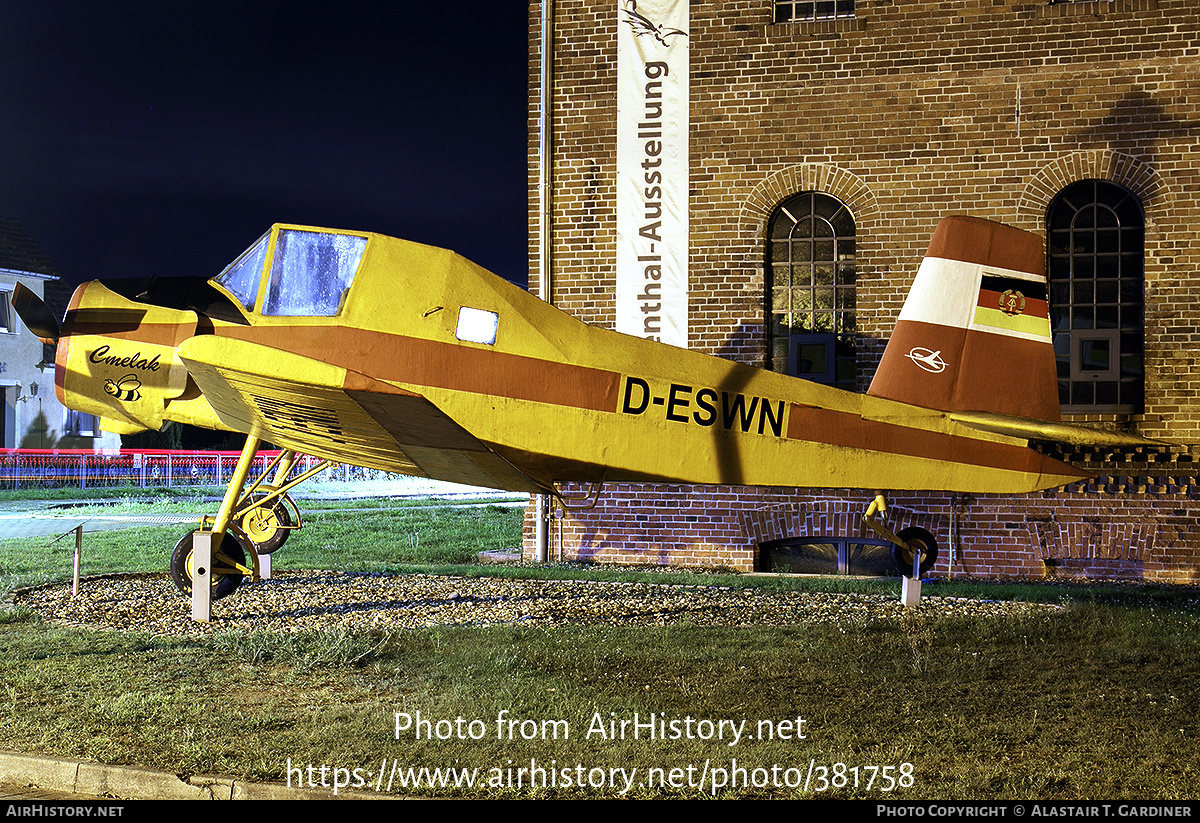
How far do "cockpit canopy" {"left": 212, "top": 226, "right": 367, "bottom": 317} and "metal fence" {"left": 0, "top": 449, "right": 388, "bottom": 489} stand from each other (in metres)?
16.3

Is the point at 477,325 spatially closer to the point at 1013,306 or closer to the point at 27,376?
the point at 1013,306

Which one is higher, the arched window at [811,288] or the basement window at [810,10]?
the basement window at [810,10]

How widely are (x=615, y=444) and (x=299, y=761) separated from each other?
3.09 meters

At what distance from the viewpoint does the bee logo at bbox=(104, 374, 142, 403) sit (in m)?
7.41

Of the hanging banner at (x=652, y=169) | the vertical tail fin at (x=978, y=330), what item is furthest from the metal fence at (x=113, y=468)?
the vertical tail fin at (x=978, y=330)

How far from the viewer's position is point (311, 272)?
6.35 m

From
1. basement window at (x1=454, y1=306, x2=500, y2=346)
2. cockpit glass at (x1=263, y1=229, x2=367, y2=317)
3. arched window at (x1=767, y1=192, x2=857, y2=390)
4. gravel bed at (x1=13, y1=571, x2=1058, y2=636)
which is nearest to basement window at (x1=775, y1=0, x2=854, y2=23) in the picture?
arched window at (x1=767, y1=192, x2=857, y2=390)

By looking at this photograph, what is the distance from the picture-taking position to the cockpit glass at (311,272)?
20.4ft

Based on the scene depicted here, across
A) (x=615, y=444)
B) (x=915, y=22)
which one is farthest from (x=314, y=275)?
(x=915, y=22)

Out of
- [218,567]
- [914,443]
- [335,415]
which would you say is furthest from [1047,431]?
[218,567]

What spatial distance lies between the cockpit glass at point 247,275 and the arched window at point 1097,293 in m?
8.27

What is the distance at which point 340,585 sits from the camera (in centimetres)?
929

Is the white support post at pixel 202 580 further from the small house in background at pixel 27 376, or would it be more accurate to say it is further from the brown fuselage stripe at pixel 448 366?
the small house in background at pixel 27 376

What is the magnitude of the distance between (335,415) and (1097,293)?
8.75 m
